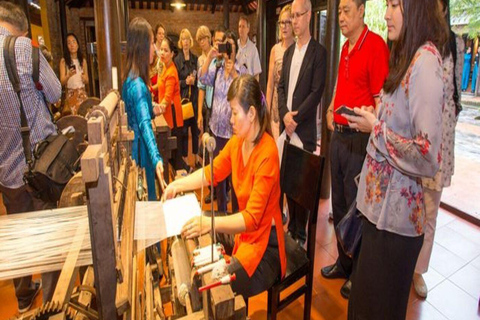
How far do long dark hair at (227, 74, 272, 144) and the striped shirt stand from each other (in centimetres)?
108

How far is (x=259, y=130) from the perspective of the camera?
153 centimetres

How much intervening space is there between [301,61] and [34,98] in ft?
5.77

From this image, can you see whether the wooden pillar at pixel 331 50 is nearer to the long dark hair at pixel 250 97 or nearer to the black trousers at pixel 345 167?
the black trousers at pixel 345 167

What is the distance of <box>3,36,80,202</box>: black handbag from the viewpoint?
5.51 feet

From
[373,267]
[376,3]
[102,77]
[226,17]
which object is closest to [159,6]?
[226,17]

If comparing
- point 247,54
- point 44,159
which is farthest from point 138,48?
point 247,54

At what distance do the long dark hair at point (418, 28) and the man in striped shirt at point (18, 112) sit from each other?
1737 mm

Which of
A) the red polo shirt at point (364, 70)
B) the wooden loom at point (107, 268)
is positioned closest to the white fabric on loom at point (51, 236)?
the wooden loom at point (107, 268)

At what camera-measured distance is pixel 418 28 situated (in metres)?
1.18

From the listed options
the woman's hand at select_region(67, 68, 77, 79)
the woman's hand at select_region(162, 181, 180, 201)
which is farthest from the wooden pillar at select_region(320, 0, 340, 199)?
the woman's hand at select_region(67, 68, 77, 79)

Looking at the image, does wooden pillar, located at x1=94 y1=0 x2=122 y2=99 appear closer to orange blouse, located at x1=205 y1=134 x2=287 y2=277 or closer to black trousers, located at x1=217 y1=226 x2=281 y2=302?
orange blouse, located at x1=205 y1=134 x2=287 y2=277

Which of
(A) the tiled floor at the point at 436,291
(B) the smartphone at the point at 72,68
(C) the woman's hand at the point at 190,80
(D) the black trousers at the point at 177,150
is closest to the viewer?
(A) the tiled floor at the point at 436,291

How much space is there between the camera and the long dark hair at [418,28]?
3.82 feet

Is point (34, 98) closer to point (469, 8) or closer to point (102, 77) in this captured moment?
point (102, 77)
